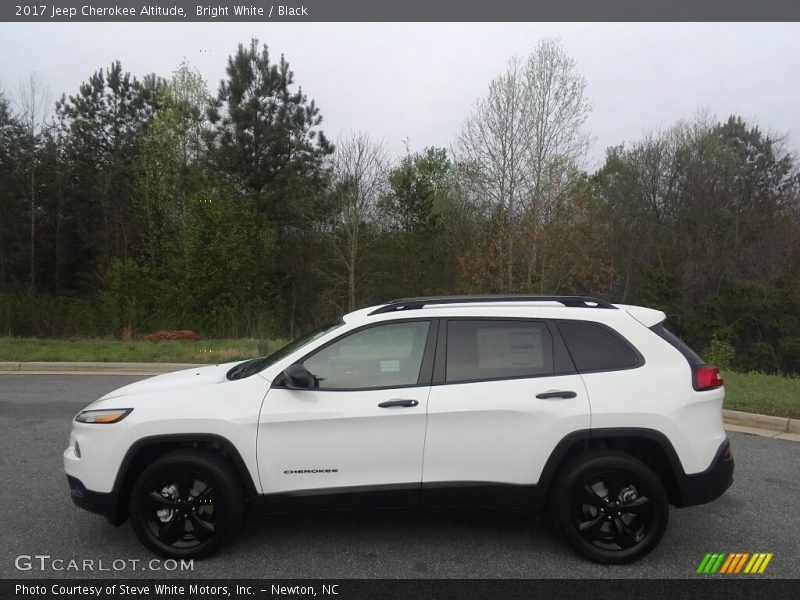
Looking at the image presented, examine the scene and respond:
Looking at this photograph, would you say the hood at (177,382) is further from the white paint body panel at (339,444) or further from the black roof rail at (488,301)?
the black roof rail at (488,301)

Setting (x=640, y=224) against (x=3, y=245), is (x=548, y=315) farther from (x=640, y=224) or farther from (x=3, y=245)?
(x=3, y=245)

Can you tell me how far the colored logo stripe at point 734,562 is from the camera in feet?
12.1

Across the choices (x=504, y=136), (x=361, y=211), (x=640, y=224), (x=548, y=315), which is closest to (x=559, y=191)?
(x=504, y=136)

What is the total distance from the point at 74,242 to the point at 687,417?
3629 cm

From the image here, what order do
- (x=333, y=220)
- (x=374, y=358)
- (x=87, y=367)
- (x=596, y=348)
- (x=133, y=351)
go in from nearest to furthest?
(x=596, y=348) → (x=374, y=358) → (x=87, y=367) → (x=133, y=351) → (x=333, y=220)

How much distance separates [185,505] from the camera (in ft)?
12.2

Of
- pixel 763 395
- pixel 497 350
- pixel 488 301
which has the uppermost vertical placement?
pixel 488 301

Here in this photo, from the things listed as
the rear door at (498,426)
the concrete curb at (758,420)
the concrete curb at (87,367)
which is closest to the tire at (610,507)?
the rear door at (498,426)

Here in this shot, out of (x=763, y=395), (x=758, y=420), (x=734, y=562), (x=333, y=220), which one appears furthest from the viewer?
(x=333, y=220)

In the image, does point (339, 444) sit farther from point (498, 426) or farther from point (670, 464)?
point (670, 464)

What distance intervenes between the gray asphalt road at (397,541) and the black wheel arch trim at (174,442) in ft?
1.27

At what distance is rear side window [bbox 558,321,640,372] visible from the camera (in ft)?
12.6

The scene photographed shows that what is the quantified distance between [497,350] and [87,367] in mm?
10973

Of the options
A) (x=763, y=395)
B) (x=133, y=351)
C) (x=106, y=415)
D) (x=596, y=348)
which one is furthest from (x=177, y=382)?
(x=133, y=351)
